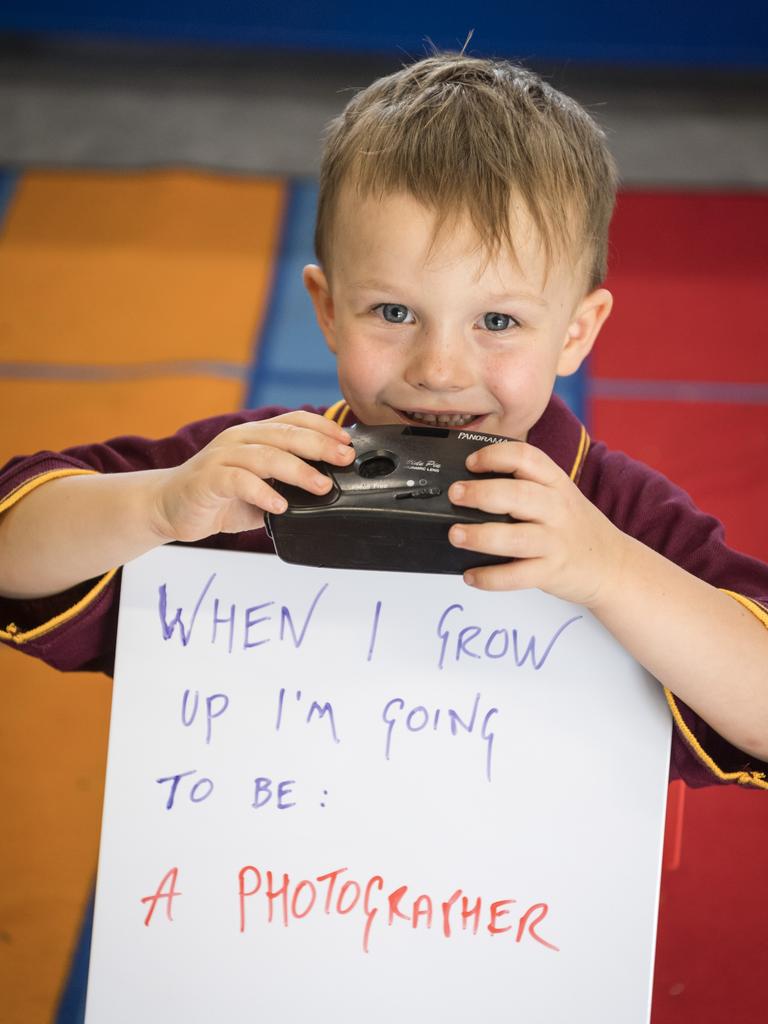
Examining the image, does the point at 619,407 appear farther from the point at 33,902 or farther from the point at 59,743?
the point at 33,902

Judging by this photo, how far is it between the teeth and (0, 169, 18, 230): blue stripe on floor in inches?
55.9

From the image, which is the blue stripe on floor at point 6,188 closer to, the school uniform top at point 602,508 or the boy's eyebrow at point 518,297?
the school uniform top at point 602,508

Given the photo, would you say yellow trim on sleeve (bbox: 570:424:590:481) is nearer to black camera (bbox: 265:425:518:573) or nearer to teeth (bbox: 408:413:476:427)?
teeth (bbox: 408:413:476:427)

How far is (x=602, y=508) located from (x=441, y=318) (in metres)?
0.20

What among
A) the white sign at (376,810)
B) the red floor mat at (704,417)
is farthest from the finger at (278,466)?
the red floor mat at (704,417)

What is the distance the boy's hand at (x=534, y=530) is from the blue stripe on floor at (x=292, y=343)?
99 cm

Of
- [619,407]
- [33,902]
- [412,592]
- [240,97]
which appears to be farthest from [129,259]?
[412,592]

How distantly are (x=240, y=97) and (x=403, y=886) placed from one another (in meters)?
2.06

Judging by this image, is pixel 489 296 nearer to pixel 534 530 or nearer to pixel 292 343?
pixel 534 530

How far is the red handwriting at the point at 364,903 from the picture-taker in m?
0.71

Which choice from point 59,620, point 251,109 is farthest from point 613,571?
point 251,109

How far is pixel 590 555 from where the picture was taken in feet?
2.17

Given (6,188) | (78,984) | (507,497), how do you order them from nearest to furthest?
1. (507,497)
2. (78,984)
3. (6,188)

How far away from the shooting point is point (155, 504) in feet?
2.35
